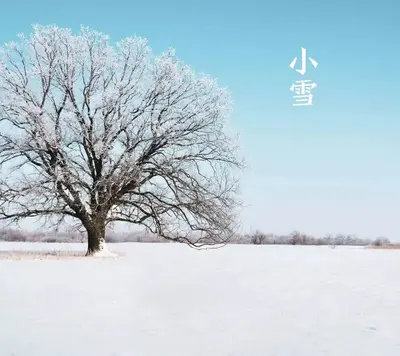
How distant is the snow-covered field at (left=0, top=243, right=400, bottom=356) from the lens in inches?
220

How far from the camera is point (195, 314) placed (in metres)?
7.39

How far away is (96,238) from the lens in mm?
20484

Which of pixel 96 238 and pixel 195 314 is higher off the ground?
pixel 96 238

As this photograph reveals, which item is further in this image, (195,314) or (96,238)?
(96,238)

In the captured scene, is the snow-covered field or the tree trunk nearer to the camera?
the snow-covered field

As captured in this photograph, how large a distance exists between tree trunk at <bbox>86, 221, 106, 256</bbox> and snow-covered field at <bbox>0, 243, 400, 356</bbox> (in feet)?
Result: 24.6

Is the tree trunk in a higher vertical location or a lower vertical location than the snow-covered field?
higher

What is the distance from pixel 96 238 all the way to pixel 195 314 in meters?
13.7

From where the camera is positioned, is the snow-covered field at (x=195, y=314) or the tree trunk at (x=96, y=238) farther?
the tree trunk at (x=96, y=238)

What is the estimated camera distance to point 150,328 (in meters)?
6.46

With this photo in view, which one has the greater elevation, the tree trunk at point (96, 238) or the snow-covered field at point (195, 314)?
the tree trunk at point (96, 238)

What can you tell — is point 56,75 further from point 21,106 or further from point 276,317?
point 276,317

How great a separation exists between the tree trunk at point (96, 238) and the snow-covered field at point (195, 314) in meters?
7.50

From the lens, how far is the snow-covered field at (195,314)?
220 inches
